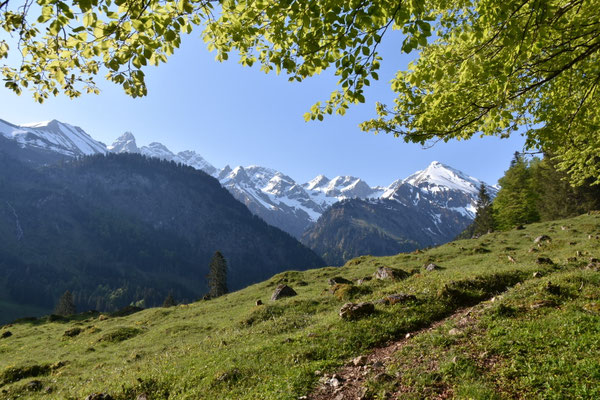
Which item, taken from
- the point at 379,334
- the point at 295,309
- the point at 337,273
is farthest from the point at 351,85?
the point at 337,273

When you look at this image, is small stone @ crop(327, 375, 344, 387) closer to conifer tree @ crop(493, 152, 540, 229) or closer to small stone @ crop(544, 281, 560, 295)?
small stone @ crop(544, 281, 560, 295)

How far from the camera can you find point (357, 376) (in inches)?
383

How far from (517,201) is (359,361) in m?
80.3

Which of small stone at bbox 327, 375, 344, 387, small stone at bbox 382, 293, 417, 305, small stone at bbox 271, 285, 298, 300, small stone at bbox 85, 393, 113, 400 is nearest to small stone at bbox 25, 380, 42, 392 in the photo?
small stone at bbox 85, 393, 113, 400

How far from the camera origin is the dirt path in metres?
8.88

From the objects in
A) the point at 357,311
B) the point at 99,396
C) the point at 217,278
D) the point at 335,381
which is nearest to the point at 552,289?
the point at 357,311

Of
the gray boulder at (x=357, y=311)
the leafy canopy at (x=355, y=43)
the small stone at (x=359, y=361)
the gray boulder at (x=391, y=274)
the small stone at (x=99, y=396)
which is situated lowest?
the small stone at (x=99, y=396)

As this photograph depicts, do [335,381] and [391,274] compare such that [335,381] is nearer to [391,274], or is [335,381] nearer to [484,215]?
[391,274]

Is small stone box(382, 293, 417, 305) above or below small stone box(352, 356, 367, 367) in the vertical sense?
above

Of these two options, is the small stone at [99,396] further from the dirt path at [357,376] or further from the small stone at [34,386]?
the dirt path at [357,376]

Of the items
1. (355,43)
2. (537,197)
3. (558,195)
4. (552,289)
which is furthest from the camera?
(537,197)

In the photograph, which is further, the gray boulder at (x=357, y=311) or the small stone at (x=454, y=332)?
the gray boulder at (x=357, y=311)

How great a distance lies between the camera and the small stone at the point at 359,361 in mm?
10508

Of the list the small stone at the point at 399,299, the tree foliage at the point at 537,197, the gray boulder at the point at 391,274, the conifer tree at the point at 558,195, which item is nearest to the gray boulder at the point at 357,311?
the small stone at the point at 399,299
